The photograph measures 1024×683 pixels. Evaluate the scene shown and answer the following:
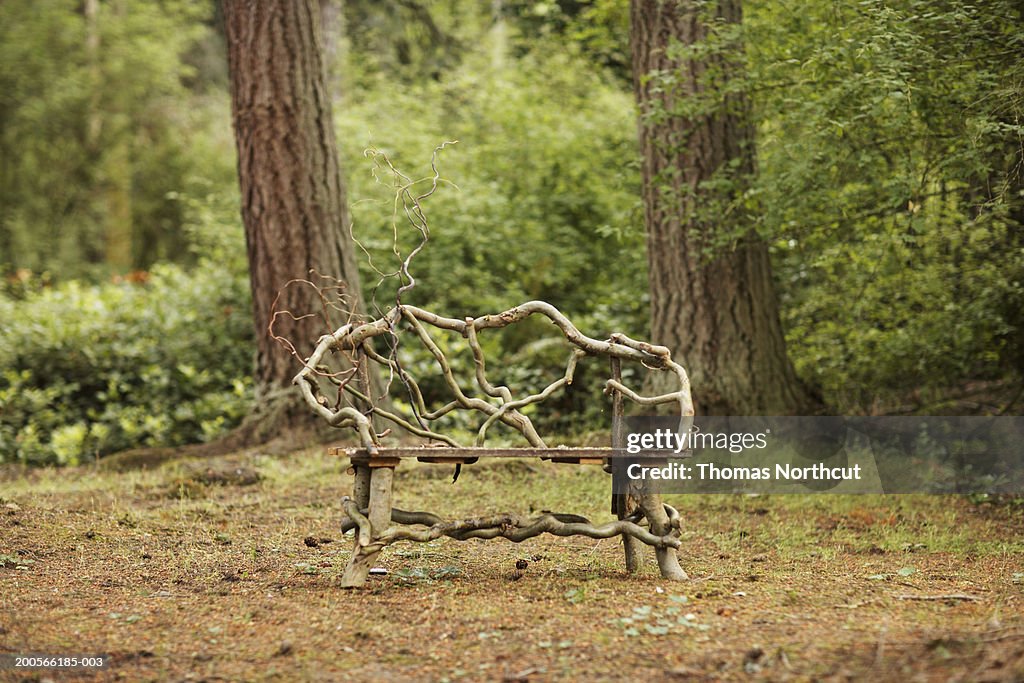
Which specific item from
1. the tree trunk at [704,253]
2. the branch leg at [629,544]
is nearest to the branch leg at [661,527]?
the branch leg at [629,544]

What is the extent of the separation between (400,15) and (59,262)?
954 cm

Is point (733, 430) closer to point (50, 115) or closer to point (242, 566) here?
point (242, 566)

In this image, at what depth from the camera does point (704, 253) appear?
7539mm

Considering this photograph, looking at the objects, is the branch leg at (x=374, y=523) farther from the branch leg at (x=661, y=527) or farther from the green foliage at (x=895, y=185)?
the green foliage at (x=895, y=185)

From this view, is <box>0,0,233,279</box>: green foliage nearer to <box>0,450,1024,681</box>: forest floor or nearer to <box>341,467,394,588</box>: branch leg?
<box>0,450,1024,681</box>: forest floor

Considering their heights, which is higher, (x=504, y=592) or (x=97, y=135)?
(x=97, y=135)

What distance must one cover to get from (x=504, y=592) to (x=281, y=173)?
208 inches

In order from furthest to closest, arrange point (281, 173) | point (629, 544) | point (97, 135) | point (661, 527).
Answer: point (97, 135), point (281, 173), point (629, 544), point (661, 527)

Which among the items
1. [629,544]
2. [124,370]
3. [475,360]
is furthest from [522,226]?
[629,544]

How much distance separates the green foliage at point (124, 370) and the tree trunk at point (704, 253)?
4513 millimetres

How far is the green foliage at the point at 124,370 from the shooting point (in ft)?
33.6

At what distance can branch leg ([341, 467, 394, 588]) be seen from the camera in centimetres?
446

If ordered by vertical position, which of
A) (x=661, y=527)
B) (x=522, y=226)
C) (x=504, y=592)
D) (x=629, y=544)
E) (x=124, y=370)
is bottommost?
(x=504, y=592)

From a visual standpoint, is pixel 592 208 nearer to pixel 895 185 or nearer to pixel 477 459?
pixel 895 185
